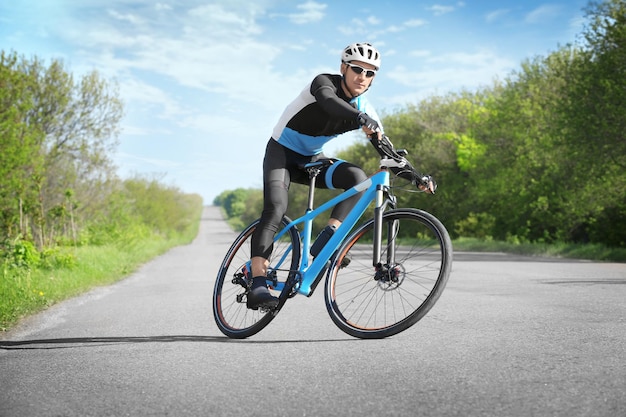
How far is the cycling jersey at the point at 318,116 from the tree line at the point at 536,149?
227 cm

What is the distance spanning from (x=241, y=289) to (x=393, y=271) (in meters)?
1.92

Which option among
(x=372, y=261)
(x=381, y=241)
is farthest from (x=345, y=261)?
(x=381, y=241)

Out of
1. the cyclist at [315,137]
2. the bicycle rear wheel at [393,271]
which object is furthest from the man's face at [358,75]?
the bicycle rear wheel at [393,271]

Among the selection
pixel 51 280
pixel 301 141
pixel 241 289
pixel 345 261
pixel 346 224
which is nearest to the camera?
pixel 346 224

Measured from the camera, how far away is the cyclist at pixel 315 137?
4.94 metres

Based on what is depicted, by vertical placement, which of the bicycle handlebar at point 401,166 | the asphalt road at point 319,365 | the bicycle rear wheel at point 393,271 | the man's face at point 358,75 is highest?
the man's face at point 358,75

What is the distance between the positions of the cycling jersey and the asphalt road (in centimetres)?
164

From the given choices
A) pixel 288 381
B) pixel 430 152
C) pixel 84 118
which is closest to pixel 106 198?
pixel 84 118

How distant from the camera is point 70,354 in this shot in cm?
509

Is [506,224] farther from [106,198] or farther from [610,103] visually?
[106,198]

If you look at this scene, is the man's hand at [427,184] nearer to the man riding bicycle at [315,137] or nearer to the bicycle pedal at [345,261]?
the man riding bicycle at [315,137]

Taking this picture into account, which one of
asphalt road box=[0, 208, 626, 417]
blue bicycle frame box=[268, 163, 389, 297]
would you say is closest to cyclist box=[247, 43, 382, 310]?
blue bicycle frame box=[268, 163, 389, 297]

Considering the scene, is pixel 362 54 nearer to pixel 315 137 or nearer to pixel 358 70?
pixel 358 70

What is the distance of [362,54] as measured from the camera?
5.00 m
